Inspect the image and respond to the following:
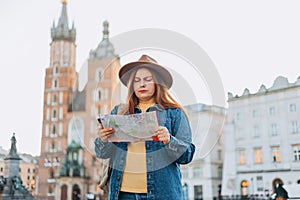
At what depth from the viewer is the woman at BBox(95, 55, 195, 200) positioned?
3.54ft

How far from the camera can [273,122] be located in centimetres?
966

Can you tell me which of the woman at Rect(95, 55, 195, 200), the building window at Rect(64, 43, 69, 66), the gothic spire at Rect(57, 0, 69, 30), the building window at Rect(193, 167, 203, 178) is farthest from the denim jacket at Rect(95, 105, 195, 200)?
the gothic spire at Rect(57, 0, 69, 30)

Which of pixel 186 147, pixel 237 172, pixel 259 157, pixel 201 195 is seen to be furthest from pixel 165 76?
pixel 201 195

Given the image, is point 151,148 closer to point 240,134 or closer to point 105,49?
point 105,49

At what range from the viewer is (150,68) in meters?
1.21

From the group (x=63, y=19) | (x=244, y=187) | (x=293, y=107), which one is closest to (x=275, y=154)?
(x=293, y=107)

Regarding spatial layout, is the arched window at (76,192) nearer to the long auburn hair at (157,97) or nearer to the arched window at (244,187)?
the arched window at (244,187)

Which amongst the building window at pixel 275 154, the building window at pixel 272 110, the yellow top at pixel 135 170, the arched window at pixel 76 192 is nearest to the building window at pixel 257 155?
the building window at pixel 275 154

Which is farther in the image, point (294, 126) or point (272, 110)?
point (272, 110)

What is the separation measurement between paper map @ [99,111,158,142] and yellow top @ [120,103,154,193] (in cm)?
9

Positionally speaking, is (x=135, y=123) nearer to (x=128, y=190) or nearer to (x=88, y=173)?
(x=128, y=190)

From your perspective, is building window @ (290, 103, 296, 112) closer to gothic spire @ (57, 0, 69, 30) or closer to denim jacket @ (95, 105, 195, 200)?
denim jacket @ (95, 105, 195, 200)

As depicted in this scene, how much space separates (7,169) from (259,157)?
24.5ft

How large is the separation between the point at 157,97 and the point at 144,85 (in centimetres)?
6
